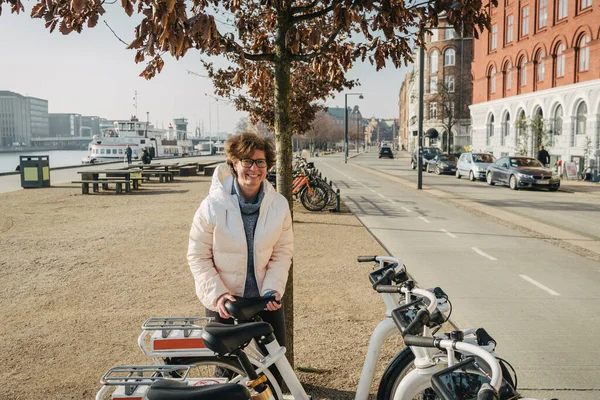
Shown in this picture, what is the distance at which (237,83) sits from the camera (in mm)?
5625

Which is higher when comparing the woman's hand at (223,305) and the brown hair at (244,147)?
the brown hair at (244,147)

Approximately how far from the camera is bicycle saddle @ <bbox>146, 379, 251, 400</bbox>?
7.06 ft

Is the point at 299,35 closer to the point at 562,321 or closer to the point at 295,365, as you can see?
the point at 295,365

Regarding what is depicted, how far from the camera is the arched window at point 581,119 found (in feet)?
104

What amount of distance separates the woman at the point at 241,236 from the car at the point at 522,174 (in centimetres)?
2295

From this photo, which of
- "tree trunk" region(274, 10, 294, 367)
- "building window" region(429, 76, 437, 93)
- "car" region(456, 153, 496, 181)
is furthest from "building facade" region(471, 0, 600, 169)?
"building window" region(429, 76, 437, 93)

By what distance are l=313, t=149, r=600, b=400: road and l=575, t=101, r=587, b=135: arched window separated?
52.9 feet

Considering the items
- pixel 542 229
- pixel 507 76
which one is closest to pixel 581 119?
pixel 507 76

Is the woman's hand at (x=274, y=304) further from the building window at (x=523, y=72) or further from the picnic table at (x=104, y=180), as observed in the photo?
the building window at (x=523, y=72)

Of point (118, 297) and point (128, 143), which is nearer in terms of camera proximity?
point (118, 297)

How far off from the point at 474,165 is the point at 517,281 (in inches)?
958

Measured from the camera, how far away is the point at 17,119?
172875 mm

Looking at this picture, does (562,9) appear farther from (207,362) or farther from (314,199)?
(207,362)

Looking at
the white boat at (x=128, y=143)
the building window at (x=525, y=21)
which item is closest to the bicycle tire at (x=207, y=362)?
the building window at (x=525, y=21)
